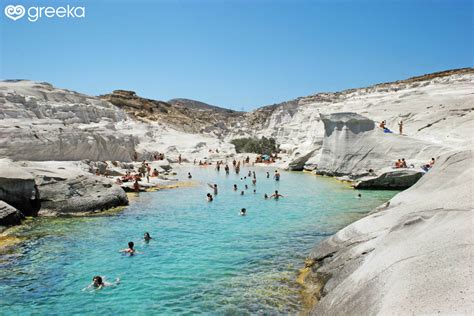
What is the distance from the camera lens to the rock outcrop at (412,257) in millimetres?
4594

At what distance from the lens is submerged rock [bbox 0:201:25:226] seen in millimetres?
14047

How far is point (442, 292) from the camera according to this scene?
4.48 metres

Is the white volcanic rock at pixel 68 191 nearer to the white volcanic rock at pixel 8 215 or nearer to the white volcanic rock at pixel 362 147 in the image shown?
the white volcanic rock at pixel 8 215

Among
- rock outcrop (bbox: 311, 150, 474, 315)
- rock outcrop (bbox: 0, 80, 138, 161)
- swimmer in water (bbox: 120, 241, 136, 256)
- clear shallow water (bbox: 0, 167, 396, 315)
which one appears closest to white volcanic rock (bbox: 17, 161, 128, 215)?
→ clear shallow water (bbox: 0, 167, 396, 315)

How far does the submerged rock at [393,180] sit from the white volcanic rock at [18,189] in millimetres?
18805

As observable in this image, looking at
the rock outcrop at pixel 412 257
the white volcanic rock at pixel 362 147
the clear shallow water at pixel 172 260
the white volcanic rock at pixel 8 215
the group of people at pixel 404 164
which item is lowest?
the clear shallow water at pixel 172 260

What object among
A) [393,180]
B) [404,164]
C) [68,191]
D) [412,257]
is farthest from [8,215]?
[404,164]

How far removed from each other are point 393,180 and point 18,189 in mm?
20613

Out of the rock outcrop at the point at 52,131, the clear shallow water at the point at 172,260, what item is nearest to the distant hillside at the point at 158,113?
the rock outcrop at the point at 52,131

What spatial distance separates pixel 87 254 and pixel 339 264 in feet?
24.4

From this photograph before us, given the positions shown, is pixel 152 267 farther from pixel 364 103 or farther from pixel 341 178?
pixel 364 103

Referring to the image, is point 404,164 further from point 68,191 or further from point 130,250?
point 68,191

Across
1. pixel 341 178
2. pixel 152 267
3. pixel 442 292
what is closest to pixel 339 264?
pixel 442 292

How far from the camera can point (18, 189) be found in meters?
15.8
